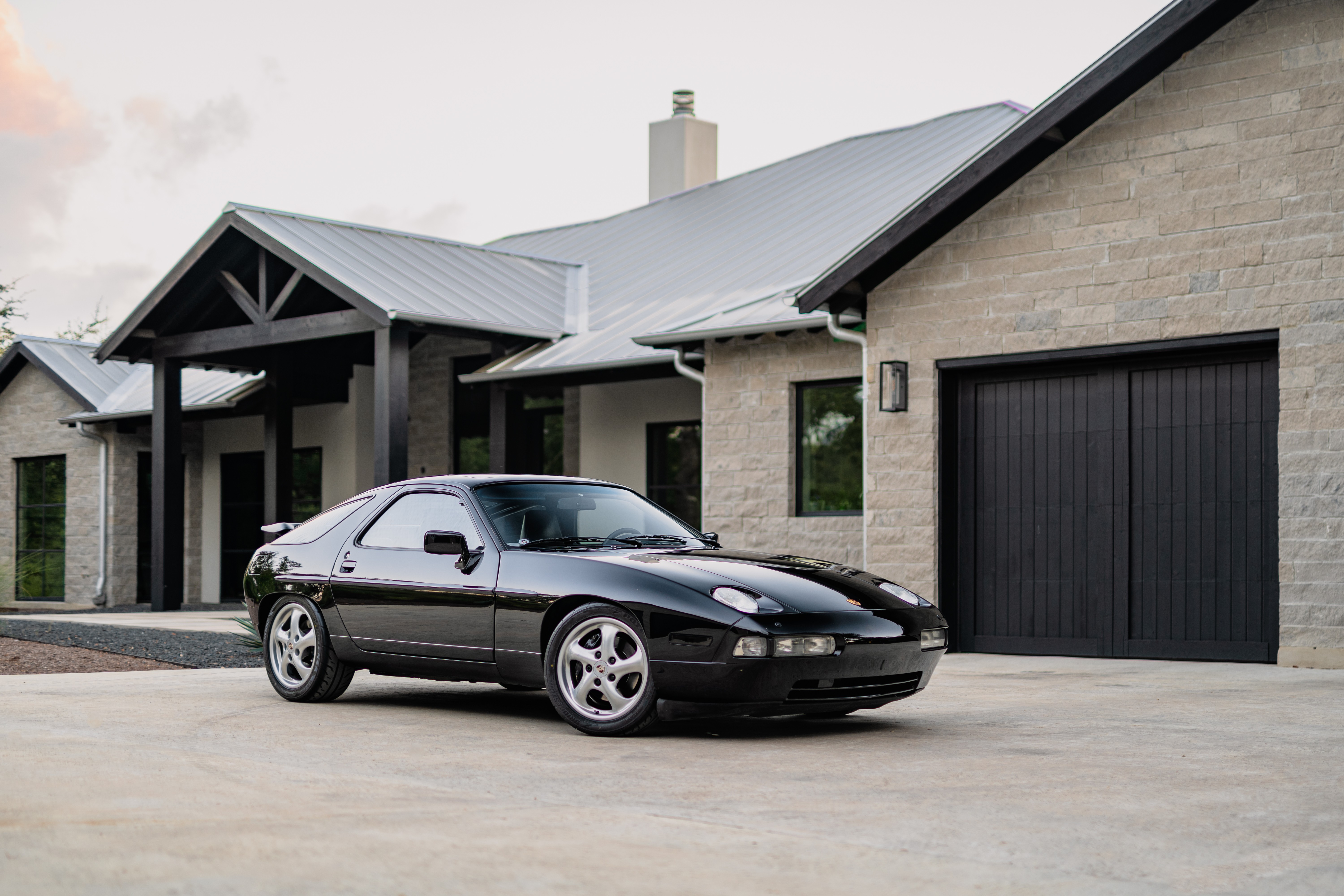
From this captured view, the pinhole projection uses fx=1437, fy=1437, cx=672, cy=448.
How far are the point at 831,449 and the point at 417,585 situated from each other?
770 centimetres

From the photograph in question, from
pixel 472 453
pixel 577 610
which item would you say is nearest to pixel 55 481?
pixel 472 453

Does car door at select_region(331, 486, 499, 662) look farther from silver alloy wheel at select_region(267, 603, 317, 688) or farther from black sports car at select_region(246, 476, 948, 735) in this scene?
silver alloy wheel at select_region(267, 603, 317, 688)

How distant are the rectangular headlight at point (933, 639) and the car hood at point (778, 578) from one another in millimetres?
166

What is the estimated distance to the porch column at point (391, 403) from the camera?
16.4 meters

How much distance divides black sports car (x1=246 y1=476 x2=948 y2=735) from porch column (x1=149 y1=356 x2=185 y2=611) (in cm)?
1174

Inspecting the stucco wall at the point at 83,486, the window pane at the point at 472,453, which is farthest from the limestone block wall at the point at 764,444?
the stucco wall at the point at 83,486

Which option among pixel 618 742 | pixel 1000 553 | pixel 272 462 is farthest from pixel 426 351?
pixel 618 742

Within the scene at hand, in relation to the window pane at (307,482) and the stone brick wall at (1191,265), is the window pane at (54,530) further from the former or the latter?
the stone brick wall at (1191,265)

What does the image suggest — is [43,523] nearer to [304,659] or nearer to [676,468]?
[676,468]

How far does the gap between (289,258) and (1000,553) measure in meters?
9.27

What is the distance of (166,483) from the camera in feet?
65.8

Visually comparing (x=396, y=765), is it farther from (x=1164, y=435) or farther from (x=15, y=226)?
(x=15, y=226)

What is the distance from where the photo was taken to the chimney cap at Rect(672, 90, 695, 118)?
2662 cm

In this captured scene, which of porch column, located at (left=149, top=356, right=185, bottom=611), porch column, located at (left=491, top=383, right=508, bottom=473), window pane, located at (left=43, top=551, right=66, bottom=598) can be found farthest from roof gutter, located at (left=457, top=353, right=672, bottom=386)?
window pane, located at (left=43, top=551, right=66, bottom=598)
